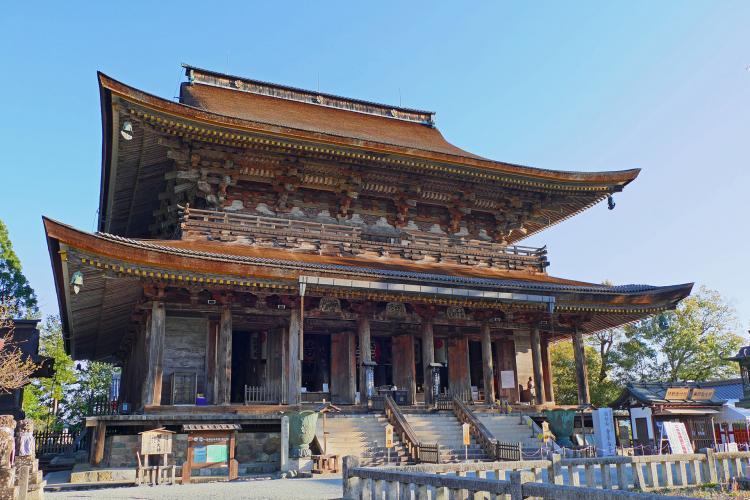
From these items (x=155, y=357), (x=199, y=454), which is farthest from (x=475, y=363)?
(x=199, y=454)

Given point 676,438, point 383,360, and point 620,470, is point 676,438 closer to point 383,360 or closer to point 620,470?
point 620,470

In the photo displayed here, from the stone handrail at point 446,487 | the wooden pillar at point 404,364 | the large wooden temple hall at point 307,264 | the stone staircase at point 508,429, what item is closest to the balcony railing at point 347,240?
the large wooden temple hall at point 307,264

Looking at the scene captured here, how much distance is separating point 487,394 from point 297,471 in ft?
28.0

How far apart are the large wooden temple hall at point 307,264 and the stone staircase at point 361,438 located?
1.43 m

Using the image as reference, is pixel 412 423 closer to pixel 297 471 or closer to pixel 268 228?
pixel 297 471

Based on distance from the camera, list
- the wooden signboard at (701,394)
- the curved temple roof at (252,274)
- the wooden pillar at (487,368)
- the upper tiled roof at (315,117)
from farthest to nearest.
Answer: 1. the upper tiled roof at (315,117)
2. the wooden pillar at (487,368)
3. the wooden signboard at (701,394)
4. the curved temple roof at (252,274)

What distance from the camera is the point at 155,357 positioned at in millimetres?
17062

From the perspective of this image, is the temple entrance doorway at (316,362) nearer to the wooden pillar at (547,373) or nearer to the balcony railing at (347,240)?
the balcony railing at (347,240)

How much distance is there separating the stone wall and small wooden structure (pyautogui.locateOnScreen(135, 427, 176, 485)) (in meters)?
1.42

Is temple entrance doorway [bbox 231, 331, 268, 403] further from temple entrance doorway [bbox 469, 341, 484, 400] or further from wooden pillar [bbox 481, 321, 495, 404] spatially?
temple entrance doorway [bbox 469, 341, 484, 400]

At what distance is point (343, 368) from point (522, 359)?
779 cm

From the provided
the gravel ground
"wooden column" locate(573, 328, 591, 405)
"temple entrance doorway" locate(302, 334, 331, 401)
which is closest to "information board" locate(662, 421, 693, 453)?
"wooden column" locate(573, 328, 591, 405)

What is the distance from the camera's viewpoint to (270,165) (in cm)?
2097

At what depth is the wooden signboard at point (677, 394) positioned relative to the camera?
805 inches
